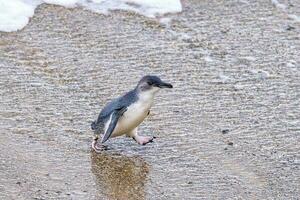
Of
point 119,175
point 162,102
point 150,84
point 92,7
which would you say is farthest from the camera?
point 92,7

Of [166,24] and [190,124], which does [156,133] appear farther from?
[166,24]

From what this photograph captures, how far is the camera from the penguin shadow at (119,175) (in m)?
4.95

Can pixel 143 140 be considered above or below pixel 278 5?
above

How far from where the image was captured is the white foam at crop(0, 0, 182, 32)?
7652 millimetres

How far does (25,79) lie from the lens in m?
6.44

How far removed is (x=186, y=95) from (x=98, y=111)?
693 millimetres

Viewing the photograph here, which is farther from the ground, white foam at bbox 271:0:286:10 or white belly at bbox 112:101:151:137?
white belly at bbox 112:101:151:137

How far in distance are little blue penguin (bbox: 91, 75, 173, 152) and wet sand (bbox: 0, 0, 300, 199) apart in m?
0.12

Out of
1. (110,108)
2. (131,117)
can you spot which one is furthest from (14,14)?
(131,117)

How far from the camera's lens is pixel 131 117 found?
18.2 ft

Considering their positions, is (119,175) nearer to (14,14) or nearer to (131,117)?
(131,117)

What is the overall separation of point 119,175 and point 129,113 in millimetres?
484

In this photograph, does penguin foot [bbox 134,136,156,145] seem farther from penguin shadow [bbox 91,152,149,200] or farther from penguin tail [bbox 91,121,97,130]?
penguin tail [bbox 91,121,97,130]

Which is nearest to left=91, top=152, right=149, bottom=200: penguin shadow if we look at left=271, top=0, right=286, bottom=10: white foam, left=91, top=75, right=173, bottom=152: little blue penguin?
left=91, top=75, right=173, bottom=152: little blue penguin
